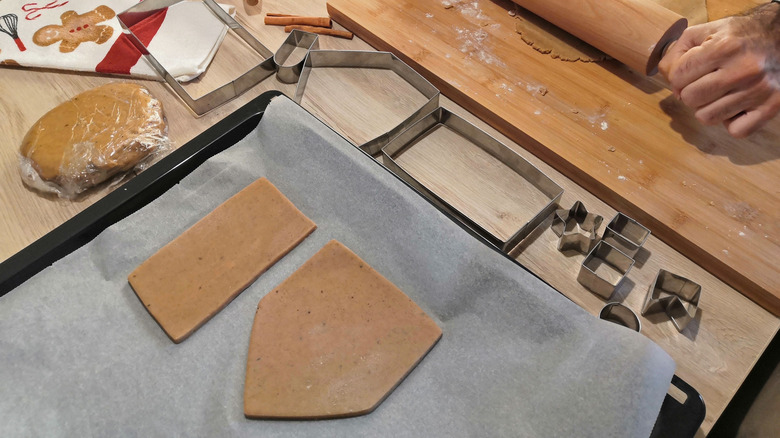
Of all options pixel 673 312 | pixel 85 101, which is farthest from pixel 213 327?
pixel 673 312

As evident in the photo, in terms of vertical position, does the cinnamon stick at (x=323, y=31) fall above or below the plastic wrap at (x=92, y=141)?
above

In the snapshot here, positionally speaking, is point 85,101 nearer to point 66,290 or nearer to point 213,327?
point 66,290

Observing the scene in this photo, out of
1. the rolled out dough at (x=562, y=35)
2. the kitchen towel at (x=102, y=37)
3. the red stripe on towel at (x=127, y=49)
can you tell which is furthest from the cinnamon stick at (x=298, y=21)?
the rolled out dough at (x=562, y=35)

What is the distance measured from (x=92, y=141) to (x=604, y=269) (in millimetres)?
1028

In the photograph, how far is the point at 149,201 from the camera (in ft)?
3.15

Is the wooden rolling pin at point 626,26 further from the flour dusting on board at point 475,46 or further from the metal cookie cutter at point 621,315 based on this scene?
the metal cookie cutter at point 621,315

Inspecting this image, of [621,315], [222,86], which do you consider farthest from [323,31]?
[621,315]

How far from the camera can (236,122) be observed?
1021 mm

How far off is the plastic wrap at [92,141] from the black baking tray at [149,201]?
0.09 m

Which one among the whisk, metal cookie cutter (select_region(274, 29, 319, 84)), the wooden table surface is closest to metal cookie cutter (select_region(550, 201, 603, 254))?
the wooden table surface

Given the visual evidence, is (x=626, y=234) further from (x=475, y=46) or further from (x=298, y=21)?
(x=298, y=21)

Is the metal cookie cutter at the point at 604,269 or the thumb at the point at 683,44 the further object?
the thumb at the point at 683,44

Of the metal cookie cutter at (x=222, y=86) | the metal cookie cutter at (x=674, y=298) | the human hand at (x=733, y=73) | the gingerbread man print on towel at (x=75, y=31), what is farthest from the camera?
the gingerbread man print on towel at (x=75, y=31)

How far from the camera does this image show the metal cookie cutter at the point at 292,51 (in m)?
1.16
